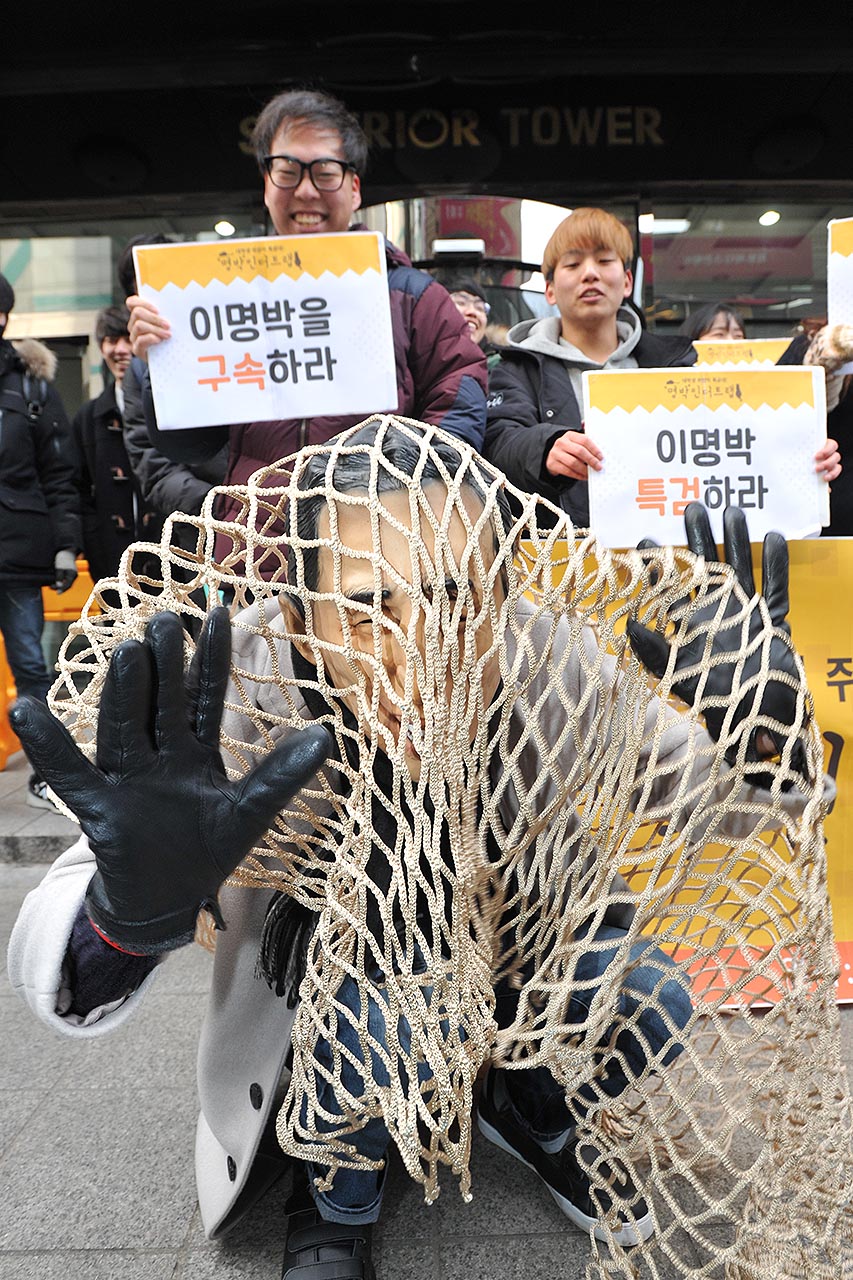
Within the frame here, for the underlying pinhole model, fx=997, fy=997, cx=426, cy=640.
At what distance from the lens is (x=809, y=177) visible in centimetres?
648

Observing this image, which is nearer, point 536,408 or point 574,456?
point 574,456

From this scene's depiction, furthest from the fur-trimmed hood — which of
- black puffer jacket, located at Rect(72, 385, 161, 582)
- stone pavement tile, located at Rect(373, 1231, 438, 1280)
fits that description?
stone pavement tile, located at Rect(373, 1231, 438, 1280)

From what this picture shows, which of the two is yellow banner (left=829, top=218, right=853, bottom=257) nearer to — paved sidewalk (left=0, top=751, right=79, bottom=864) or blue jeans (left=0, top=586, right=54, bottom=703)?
paved sidewalk (left=0, top=751, right=79, bottom=864)

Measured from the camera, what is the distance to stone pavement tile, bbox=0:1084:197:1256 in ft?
5.55

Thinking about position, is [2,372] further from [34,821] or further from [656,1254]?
Answer: [656,1254]

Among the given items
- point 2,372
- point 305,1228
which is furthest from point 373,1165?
point 2,372

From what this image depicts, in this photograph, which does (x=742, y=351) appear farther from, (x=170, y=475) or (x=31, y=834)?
(x=31, y=834)

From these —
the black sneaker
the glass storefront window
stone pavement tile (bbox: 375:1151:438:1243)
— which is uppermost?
the glass storefront window

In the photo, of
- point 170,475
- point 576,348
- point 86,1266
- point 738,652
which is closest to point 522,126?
point 576,348

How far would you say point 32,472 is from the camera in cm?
395

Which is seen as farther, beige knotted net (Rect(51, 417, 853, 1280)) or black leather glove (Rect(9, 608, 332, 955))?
beige knotted net (Rect(51, 417, 853, 1280))

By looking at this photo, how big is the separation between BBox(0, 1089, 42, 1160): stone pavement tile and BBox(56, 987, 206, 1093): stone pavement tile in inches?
3.1

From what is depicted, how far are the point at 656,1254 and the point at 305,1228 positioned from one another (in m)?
0.57

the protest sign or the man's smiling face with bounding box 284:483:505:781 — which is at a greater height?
the protest sign
